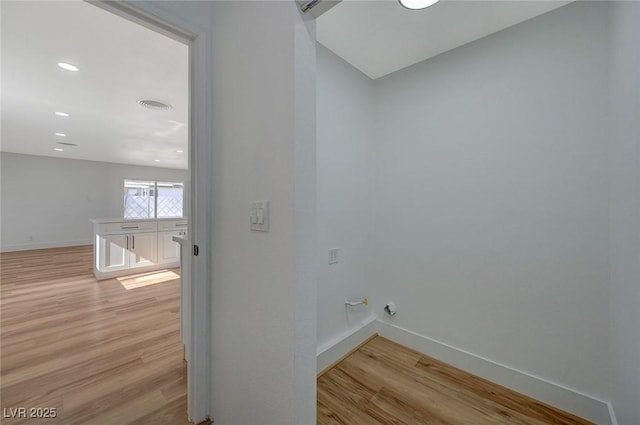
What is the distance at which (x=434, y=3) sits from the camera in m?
1.38

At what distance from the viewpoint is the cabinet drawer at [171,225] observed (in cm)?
454

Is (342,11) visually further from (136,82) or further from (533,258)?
(136,82)

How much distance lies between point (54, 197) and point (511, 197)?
32.9ft

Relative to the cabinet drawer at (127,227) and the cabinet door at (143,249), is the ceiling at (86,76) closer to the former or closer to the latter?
the cabinet drawer at (127,227)

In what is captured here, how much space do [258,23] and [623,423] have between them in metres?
2.42

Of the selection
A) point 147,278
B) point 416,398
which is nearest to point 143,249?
point 147,278

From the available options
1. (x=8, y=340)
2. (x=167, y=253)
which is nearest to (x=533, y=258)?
(x=8, y=340)

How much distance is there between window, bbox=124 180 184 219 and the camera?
798 centimetres

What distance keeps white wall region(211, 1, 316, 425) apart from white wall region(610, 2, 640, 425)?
49.9 inches

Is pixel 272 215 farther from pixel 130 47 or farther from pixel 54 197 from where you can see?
pixel 54 197

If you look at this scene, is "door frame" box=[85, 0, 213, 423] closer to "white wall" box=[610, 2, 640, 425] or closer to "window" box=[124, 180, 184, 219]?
"white wall" box=[610, 2, 640, 425]

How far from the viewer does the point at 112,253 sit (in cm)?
396

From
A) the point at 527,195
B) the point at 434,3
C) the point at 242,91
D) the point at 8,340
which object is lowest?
the point at 8,340

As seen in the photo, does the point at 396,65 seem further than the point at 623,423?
Yes
